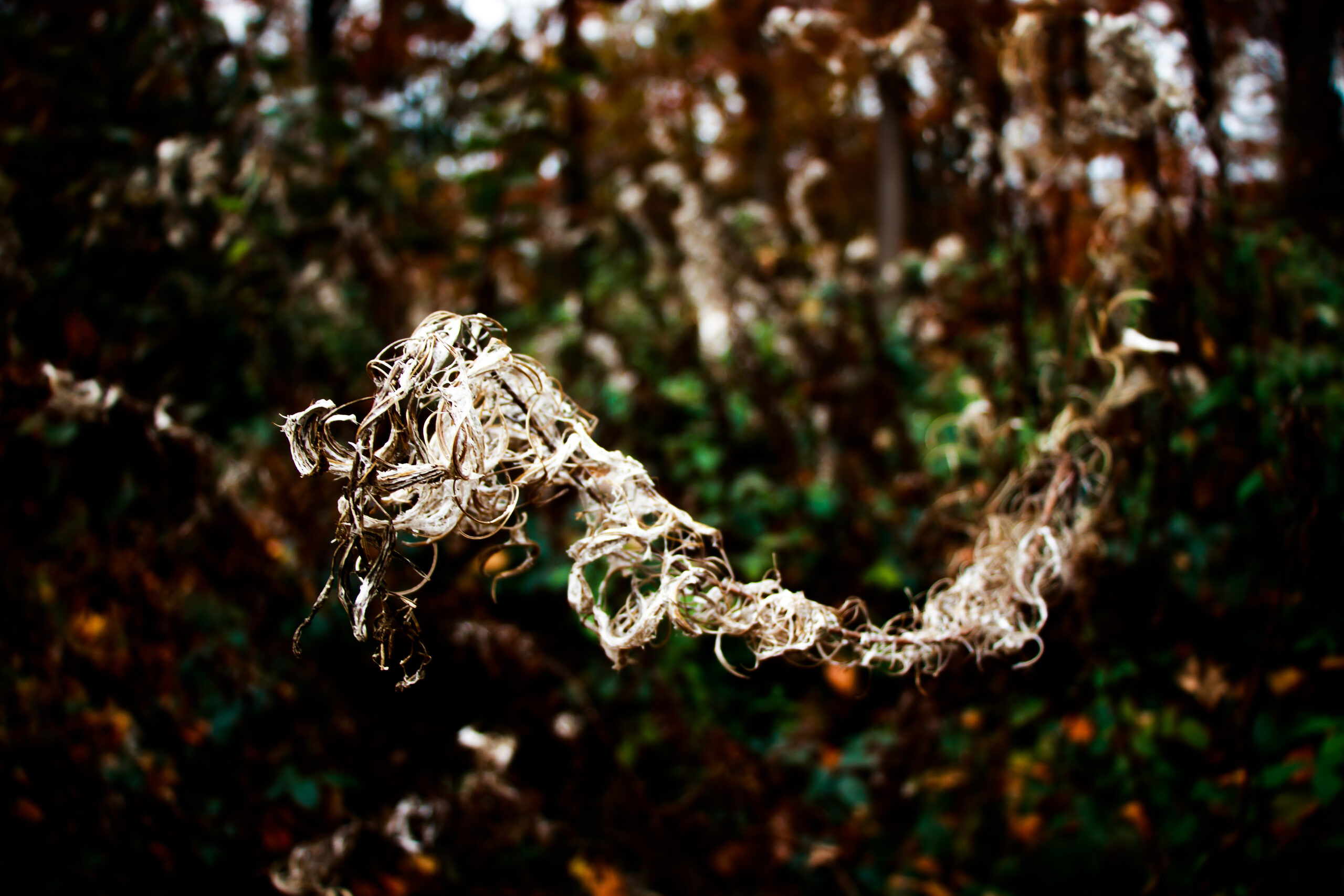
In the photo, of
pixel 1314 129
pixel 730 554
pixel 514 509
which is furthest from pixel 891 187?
pixel 514 509

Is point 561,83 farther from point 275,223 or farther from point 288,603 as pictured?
point 288,603

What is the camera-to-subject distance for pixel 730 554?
6.12ft

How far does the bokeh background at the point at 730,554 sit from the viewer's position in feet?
3.69

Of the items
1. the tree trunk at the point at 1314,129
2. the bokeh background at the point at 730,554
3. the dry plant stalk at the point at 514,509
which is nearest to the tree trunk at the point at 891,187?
the tree trunk at the point at 1314,129

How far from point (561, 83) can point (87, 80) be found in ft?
3.40

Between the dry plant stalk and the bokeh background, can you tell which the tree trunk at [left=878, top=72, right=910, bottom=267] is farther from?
the dry plant stalk

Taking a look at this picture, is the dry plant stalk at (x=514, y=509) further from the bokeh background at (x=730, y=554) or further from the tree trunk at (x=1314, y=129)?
the tree trunk at (x=1314, y=129)

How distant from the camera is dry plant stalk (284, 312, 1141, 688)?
56 centimetres

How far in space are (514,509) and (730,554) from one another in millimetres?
1310

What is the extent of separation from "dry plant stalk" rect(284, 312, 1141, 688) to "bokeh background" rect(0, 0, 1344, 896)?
37 cm

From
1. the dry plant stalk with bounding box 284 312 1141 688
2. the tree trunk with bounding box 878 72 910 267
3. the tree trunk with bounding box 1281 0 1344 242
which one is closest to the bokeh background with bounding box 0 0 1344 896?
the tree trunk with bounding box 1281 0 1344 242

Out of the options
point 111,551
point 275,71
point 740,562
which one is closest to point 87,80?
point 275,71

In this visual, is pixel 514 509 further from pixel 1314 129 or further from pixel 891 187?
pixel 891 187

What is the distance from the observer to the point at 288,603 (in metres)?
1.30
